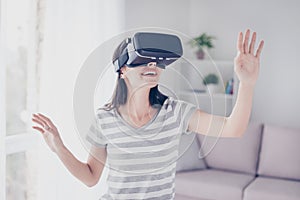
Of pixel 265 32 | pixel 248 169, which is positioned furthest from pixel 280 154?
pixel 265 32

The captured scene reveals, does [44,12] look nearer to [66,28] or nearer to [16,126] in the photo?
[66,28]

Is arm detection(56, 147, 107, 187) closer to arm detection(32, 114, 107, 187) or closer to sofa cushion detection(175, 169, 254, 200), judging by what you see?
arm detection(32, 114, 107, 187)

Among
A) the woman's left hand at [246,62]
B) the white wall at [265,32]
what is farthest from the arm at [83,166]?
the white wall at [265,32]

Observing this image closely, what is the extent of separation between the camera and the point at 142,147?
1.14 meters

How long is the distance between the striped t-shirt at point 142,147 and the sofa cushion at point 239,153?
202 cm

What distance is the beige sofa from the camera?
285 centimetres

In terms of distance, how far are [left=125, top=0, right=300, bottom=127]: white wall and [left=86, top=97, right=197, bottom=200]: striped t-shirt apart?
2.20 metres

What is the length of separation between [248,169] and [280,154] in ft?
0.80

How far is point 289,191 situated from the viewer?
110 inches

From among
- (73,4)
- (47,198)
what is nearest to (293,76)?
(73,4)

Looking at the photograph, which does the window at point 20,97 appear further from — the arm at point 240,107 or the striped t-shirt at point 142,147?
the arm at point 240,107

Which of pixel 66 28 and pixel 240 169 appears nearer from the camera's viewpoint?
pixel 66 28

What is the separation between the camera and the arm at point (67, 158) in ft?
4.28

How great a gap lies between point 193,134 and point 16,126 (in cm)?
150
